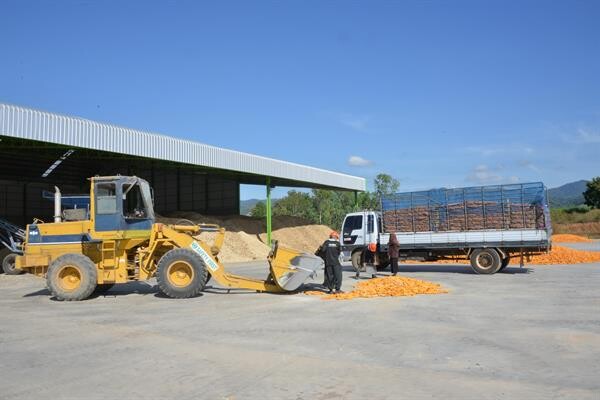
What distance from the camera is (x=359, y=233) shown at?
68.4ft

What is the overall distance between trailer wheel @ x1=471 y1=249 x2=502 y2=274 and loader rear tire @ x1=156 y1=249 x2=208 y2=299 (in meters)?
10.6

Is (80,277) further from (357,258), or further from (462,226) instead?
(462,226)

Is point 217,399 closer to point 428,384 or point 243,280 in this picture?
point 428,384

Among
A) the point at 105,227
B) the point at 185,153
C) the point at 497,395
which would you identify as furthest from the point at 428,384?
the point at 185,153

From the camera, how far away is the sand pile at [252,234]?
31375 mm

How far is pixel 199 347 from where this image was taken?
7.70m

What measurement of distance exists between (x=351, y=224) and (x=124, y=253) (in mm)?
10106

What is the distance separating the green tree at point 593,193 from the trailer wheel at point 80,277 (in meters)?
75.5

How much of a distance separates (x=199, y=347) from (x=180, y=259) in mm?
5224

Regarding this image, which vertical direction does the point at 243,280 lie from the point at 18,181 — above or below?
below

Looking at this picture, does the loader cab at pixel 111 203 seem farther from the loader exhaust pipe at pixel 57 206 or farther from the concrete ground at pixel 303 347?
the concrete ground at pixel 303 347

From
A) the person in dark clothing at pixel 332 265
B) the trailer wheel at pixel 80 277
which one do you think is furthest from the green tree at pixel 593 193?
Result: the trailer wheel at pixel 80 277

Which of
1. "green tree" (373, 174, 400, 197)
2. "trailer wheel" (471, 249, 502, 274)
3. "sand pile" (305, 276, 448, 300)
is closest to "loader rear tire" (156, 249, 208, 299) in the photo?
"sand pile" (305, 276, 448, 300)

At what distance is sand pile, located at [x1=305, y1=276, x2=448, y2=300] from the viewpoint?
1302 cm
